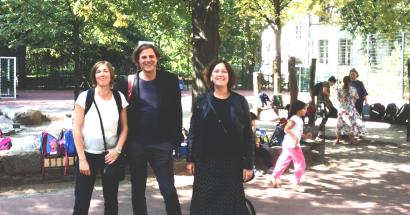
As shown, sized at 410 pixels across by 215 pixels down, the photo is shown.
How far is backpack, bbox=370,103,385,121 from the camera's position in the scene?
17.5m

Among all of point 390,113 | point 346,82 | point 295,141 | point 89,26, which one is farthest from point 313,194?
point 89,26

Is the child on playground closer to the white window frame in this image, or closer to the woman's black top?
the woman's black top

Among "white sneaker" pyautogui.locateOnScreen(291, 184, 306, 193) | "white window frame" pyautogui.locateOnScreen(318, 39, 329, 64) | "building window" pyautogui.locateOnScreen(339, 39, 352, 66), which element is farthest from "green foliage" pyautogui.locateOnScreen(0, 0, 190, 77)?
"building window" pyautogui.locateOnScreen(339, 39, 352, 66)

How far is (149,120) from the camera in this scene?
188 inches

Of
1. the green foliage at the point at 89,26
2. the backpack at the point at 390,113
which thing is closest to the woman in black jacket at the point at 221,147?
the green foliage at the point at 89,26

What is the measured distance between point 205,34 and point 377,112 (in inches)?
422

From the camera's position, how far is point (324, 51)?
43.5m

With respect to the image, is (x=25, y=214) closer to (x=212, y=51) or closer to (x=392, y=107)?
(x=212, y=51)

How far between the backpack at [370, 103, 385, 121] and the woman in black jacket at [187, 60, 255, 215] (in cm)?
1404

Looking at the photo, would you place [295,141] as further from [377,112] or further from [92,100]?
[377,112]

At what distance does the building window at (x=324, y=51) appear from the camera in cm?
4316

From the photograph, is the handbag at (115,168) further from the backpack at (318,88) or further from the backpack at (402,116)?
the backpack at (402,116)

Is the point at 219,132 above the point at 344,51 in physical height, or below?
below

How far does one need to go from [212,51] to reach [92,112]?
4.32m
